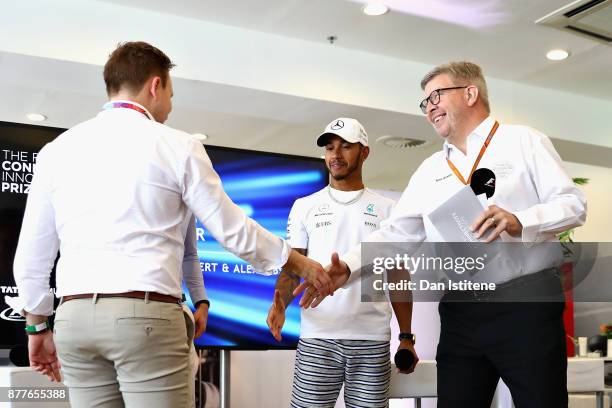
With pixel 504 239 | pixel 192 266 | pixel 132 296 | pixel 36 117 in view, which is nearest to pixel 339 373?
pixel 192 266

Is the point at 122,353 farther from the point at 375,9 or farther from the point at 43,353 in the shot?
the point at 375,9

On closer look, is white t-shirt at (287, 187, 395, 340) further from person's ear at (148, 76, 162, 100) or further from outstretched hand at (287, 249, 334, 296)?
person's ear at (148, 76, 162, 100)

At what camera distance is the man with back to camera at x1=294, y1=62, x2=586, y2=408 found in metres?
2.03

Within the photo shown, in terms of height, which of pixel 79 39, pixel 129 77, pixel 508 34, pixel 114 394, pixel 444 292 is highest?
pixel 508 34

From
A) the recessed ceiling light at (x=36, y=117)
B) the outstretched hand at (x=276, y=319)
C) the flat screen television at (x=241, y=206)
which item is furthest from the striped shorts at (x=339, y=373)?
the recessed ceiling light at (x=36, y=117)

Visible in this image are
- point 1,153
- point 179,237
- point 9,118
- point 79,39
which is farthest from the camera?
point 9,118

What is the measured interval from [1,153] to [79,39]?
5.05 feet

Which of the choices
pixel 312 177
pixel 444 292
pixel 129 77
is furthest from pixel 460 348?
pixel 312 177

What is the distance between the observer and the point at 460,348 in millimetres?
2176

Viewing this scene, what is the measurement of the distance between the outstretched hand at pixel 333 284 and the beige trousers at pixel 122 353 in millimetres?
800

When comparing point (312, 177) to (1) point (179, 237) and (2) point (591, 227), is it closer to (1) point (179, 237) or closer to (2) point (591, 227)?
(1) point (179, 237)

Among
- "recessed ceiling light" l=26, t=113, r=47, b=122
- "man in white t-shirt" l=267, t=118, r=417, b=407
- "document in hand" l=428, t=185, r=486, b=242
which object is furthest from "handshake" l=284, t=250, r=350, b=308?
"recessed ceiling light" l=26, t=113, r=47, b=122

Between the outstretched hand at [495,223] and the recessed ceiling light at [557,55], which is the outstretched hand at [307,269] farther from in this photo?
the recessed ceiling light at [557,55]

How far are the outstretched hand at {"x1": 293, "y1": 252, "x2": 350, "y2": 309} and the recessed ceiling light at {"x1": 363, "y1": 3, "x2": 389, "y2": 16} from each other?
8.95ft
